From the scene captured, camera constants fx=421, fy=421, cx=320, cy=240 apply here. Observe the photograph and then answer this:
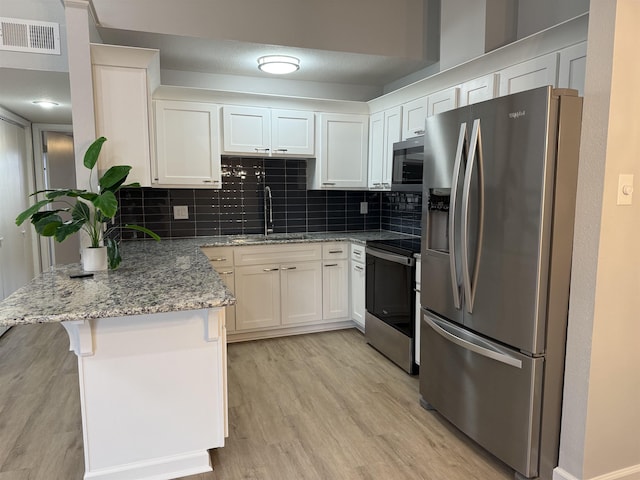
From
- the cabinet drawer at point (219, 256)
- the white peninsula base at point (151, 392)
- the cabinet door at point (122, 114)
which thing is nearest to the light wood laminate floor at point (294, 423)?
the white peninsula base at point (151, 392)

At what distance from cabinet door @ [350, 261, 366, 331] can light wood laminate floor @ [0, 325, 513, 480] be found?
38 cm

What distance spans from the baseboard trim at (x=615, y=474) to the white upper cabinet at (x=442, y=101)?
7.34 feet

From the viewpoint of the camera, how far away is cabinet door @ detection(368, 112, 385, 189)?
390 cm

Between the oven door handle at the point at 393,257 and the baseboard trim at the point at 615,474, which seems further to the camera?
the oven door handle at the point at 393,257

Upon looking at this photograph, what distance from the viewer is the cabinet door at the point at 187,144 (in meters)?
3.47

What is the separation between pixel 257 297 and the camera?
3709mm

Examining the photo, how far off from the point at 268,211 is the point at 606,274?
302 cm

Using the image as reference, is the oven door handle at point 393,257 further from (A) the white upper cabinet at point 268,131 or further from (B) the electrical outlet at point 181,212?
(B) the electrical outlet at point 181,212

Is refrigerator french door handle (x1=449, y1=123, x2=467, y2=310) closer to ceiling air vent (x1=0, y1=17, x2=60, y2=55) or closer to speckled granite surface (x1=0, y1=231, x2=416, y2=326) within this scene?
A: speckled granite surface (x1=0, y1=231, x2=416, y2=326)

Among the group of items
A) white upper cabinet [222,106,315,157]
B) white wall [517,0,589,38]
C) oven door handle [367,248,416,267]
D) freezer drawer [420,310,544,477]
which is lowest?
freezer drawer [420,310,544,477]

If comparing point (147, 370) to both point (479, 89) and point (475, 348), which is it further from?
point (479, 89)

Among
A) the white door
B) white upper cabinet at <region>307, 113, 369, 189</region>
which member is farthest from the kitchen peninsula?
the white door

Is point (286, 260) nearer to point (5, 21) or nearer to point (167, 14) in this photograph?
point (167, 14)

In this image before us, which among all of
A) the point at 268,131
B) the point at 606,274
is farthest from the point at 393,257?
the point at 268,131
